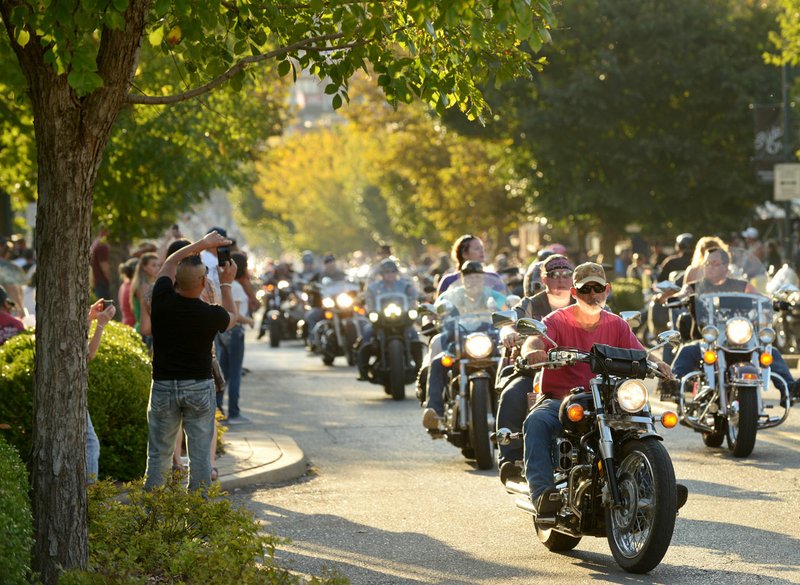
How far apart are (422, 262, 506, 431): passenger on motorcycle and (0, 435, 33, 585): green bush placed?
625 cm

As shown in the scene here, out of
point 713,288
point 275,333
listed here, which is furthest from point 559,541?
point 275,333

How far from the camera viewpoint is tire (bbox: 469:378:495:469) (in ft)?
38.8

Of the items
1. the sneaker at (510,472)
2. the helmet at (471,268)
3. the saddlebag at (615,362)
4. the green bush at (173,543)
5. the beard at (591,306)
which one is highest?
the helmet at (471,268)

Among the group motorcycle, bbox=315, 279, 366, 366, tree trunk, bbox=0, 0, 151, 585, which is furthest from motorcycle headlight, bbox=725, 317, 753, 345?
motorcycle, bbox=315, 279, 366, 366

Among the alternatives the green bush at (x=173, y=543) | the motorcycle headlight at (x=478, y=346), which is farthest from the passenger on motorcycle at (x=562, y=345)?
the motorcycle headlight at (x=478, y=346)

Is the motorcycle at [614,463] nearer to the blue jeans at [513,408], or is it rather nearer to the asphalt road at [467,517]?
the asphalt road at [467,517]

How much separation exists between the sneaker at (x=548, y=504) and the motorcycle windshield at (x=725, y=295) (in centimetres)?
472

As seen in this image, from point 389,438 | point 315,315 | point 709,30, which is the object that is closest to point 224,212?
point 709,30

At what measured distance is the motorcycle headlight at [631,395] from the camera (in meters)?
7.71

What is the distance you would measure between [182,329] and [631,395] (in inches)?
95.5

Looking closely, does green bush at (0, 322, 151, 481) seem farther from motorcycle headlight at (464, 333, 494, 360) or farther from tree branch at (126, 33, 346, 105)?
tree branch at (126, 33, 346, 105)

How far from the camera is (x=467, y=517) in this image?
32.0ft

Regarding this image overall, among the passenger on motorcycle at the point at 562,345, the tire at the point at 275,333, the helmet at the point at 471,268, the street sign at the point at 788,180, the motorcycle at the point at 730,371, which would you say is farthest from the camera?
the tire at the point at 275,333

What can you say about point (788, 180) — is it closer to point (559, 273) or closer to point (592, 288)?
point (559, 273)
